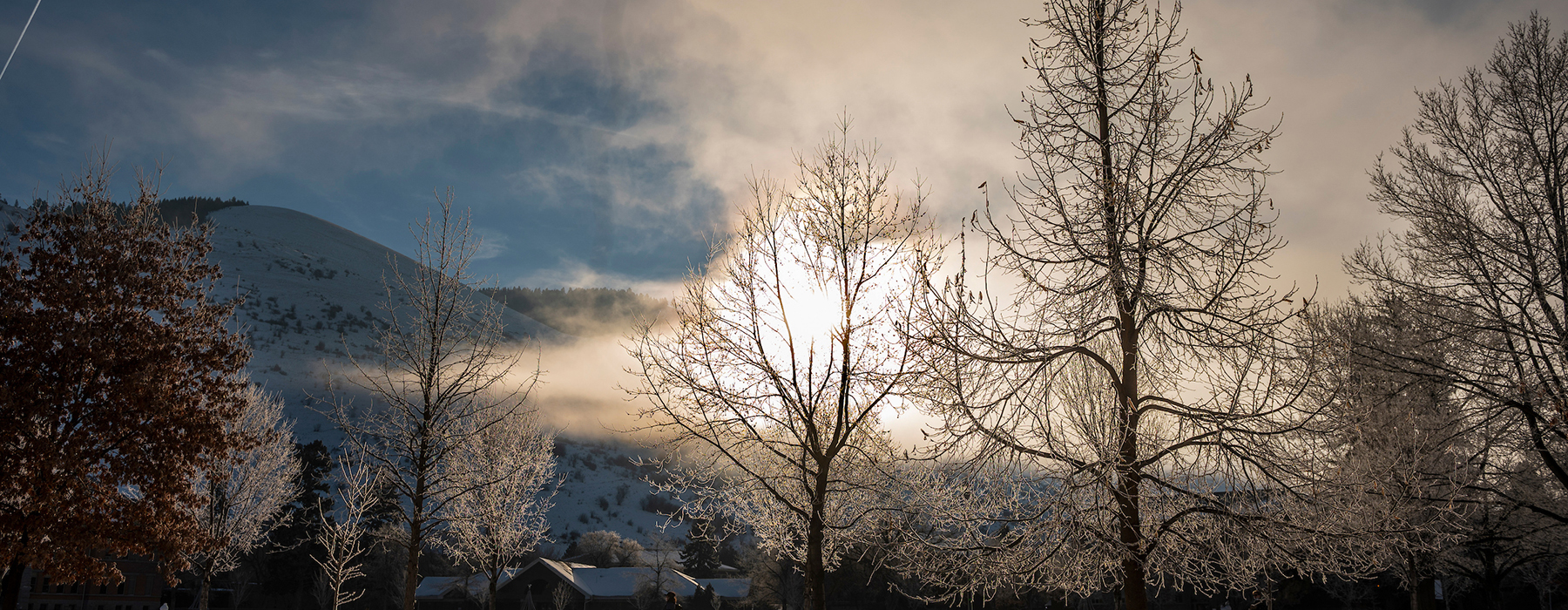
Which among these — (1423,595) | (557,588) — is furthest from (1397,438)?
(557,588)

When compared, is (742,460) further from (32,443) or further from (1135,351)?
(32,443)

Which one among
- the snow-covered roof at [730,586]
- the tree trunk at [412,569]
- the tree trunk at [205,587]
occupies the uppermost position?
the tree trunk at [412,569]

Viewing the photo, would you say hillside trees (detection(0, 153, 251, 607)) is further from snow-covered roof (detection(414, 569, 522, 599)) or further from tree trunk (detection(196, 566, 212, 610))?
snow-covered roof (detection(414, 569, 522, 599))

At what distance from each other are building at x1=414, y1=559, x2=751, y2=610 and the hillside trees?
38.8 m

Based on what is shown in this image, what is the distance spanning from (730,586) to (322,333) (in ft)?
377

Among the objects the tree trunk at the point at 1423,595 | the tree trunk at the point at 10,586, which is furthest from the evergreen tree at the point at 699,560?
the tree trunk at the point at 10,586

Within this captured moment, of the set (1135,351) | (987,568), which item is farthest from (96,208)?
(1135,351)

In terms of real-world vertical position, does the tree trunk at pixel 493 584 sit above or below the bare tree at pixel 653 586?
above

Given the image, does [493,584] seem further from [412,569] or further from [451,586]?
[451,586]

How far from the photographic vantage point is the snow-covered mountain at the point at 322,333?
119312 millimetres

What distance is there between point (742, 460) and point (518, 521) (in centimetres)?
1284

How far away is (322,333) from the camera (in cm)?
14088

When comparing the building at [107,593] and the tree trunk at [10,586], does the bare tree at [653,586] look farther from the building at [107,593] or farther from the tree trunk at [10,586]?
the tree trunk at [10,586]

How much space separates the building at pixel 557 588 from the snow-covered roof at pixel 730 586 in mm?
273
